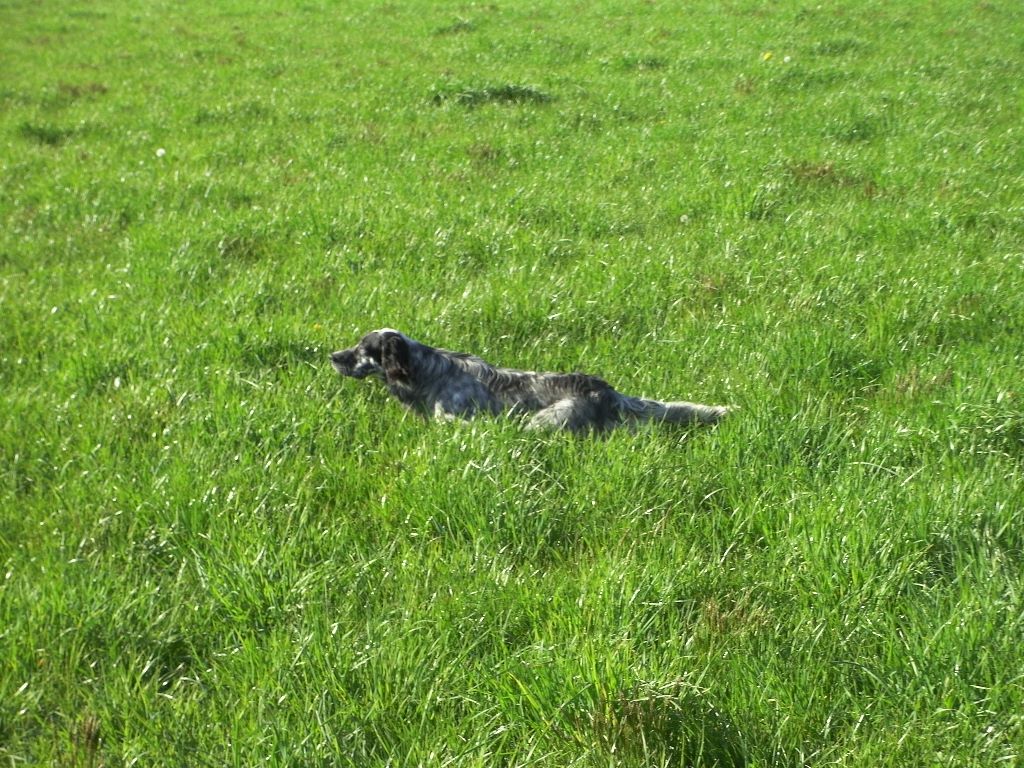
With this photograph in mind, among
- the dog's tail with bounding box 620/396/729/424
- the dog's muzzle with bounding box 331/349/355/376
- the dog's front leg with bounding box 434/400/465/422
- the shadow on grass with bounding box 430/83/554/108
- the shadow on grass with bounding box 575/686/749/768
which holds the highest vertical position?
the shadow on grass with bounding box 430/83/554/108

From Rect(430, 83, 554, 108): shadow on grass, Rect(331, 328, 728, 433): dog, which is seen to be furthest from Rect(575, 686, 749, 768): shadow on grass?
Rect(430, 83, 554, 108): shadow on grass

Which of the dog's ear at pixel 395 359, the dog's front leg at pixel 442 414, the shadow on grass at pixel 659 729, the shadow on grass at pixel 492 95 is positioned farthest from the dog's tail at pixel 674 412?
the shadow on grass at pixel 492 95

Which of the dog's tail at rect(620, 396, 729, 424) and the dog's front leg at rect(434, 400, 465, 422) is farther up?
the dog's tail at rect(620, 396, 729, 424)

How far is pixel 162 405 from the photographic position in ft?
18.6

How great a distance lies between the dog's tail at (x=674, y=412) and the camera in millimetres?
5418

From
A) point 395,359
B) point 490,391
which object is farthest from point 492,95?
point 490,391

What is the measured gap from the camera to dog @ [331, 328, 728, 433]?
5426 mm

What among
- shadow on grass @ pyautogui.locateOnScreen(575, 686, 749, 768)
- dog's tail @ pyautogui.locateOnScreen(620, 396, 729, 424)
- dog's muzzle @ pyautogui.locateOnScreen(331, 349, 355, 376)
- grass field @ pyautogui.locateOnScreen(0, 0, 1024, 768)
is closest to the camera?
shadow on grass @ pyautogui.locateOnScreen(575, 686, 749, 768)

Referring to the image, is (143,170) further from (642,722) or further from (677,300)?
(642,722)

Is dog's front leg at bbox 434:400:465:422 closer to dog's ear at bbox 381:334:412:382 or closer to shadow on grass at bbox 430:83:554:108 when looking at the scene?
dog's ear at bbox 381:334:412:382

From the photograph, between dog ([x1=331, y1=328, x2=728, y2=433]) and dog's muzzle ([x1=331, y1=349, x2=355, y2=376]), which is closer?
dog ([x1=331, y1=328, x2=728, y2=433])

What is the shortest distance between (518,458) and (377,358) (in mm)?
1491

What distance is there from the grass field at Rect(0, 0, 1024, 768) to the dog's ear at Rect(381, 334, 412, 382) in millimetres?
203

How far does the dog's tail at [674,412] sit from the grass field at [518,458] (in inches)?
5.4
